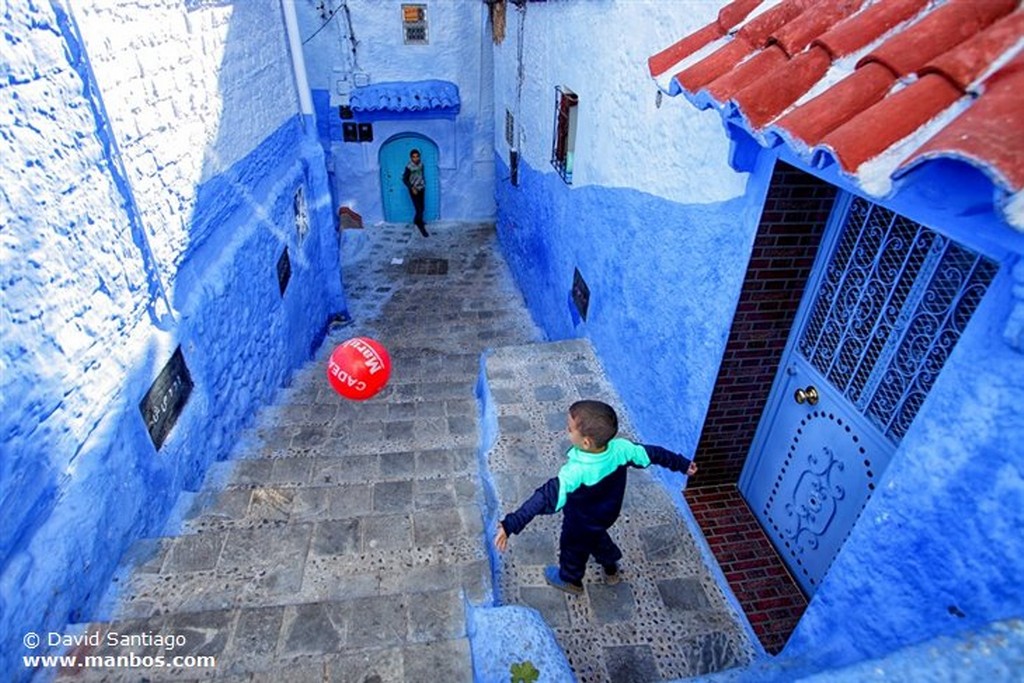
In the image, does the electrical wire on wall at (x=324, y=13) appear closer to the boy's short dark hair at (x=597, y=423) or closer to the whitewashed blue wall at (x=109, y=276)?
the whitewashed blue wall at (x=109, y=276)

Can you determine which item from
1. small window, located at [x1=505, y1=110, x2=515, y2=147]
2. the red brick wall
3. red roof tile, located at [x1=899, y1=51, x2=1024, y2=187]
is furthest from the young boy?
small window, located at [x1=505, y1=110, x2=515, y2=147]

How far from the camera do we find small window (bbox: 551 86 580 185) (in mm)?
6574

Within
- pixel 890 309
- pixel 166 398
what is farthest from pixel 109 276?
pixel 890 309

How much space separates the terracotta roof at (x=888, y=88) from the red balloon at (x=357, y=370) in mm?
2643

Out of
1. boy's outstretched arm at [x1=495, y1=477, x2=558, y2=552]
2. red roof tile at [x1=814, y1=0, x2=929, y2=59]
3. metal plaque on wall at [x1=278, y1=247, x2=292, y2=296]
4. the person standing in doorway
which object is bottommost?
the person standing in doorway

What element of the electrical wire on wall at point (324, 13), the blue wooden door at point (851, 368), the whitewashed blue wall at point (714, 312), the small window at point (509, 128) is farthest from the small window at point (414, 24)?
→ the blue wooden door at point (851, 368)

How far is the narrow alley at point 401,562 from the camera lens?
295 centimetres

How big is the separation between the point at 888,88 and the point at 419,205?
11949 millimetres

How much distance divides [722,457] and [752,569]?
73cm

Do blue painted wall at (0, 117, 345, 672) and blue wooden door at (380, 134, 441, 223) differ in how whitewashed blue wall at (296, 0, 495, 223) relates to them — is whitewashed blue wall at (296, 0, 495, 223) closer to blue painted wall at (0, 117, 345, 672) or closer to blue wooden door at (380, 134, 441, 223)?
blue wooden door at (380, 134, 441, 223)

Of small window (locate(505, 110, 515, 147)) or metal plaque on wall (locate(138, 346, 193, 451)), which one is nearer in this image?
metal plaque on wall (locate(138, 346, 193, 451))

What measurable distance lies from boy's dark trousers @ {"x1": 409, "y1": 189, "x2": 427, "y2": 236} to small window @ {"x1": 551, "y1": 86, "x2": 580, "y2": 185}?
6.17m

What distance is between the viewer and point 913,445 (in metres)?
2.06

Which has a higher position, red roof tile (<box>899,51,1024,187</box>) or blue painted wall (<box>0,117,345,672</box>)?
red roof tile (<box>899,51,1024,187</box>)
